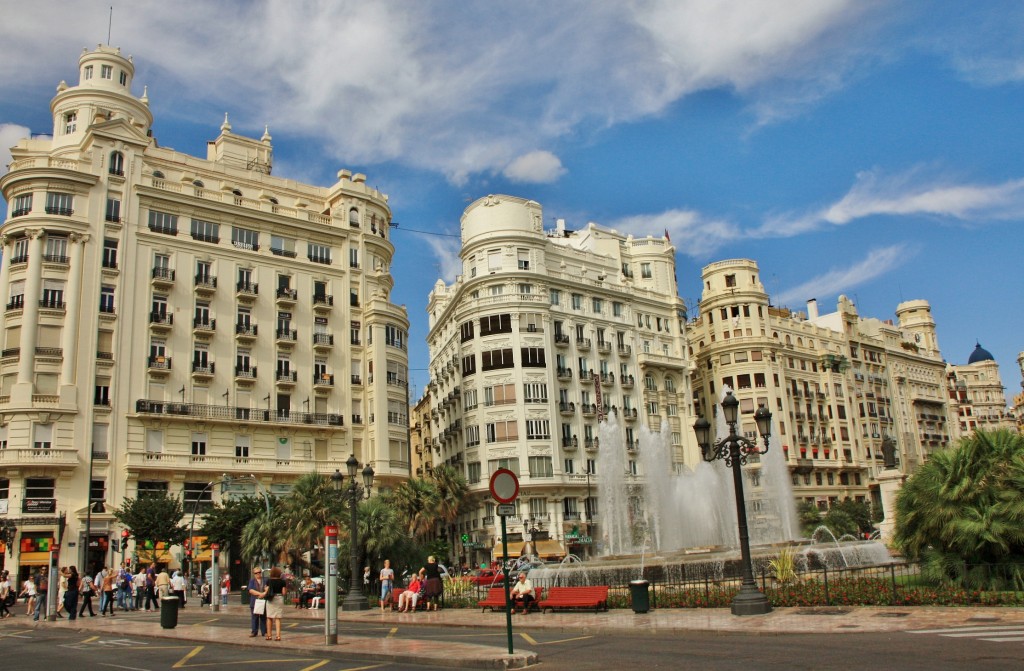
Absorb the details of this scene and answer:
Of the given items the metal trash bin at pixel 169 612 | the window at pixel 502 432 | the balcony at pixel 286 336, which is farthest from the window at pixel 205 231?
the metal trash bin at pixel 169 612

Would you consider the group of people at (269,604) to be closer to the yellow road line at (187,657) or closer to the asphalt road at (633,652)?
the asphalt road at (633,652)

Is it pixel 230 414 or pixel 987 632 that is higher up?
pixel 230 414

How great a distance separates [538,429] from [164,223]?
29.9 m

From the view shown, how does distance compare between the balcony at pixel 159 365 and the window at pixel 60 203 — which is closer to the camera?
the window at pixel 60 203

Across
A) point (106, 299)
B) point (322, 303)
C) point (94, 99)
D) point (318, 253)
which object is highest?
point (94, 99)

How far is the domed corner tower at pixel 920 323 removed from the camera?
111375 mm

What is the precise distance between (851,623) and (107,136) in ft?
172

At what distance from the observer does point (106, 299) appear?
165ft

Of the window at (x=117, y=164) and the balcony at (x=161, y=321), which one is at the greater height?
the window at (x=117, y=164)

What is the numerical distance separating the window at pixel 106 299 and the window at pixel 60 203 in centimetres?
513

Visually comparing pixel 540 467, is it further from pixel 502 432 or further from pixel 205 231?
pixel 205 231

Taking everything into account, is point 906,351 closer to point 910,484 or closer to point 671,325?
point 671,325

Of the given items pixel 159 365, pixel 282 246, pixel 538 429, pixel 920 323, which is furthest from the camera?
pixel 920 323

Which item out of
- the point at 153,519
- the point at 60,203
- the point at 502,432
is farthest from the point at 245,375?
the point at 502,432
